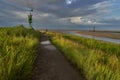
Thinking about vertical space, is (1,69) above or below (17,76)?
above

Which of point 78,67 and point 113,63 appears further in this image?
point 78,67

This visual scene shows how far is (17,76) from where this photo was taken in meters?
7.05

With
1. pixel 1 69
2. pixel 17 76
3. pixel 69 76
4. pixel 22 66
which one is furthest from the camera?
pixel 69 76

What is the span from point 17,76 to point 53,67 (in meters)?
3.71

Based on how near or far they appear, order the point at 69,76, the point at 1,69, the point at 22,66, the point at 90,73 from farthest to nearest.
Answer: the point at 69,76
the point at 90,73
the point at 22,66
the point at 1,69

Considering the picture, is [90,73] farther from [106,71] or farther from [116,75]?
[116,75]

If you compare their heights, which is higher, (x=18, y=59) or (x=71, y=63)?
(x=18, y=59)

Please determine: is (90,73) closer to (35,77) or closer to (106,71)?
(106,71)

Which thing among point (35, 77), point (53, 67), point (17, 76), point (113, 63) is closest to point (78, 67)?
point (53, 67)

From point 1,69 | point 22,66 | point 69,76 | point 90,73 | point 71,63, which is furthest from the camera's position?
point 71,63

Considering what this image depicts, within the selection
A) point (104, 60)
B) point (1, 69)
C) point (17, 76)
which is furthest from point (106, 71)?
point (1, 69)

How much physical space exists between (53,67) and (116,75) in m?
4.05

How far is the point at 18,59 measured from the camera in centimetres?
771

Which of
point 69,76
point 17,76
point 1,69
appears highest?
point 1,69
